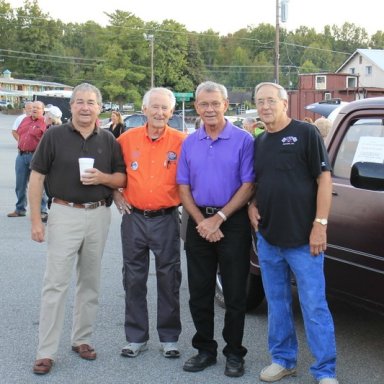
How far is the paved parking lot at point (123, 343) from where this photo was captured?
155 inches

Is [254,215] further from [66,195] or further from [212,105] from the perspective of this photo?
[66,195]

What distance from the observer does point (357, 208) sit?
3910 millimetres

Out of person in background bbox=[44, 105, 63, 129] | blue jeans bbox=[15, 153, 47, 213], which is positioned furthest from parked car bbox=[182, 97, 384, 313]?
person in background bbox=[44, 105, 63, 129]

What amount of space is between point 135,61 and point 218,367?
8028 centimetres

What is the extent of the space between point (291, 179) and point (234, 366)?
1.30 m

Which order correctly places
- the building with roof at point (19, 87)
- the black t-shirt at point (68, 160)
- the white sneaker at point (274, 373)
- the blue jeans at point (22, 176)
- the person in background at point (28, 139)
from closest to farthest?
1. the white sneaker at point (274, 373)
2. the black t-shirt at point (68, 160)
3. the person in background at point (28, 139)
4. the blue jeans at point (22, 176)
5. the building with roof at point (19, 87)

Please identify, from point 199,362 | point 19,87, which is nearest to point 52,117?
point 199,362

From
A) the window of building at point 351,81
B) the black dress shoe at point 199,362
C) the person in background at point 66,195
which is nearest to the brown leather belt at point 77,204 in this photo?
the person in background at point 66,195

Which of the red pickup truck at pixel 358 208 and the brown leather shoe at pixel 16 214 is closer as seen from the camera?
the red pickup truck at pixel 358 208

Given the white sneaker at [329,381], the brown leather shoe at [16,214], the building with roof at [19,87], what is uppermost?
the building with roof at [19,87]

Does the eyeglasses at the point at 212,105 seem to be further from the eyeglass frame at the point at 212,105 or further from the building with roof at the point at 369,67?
the building with roof at the point at 369,67

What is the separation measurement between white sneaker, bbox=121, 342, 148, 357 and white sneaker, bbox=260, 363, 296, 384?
0.91 m

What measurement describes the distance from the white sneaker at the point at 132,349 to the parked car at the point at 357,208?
1375 millimetres

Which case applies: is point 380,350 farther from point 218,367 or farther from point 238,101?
point 238,101
